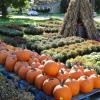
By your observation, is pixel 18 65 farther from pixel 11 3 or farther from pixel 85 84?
pixel 11 3

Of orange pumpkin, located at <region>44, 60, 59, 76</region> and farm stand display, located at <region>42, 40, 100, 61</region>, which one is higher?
orange pumpkin, located at <region>44, 60, 59, 76</region>

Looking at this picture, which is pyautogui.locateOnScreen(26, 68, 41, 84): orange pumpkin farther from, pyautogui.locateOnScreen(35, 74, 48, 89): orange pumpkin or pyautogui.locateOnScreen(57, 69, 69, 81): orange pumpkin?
pyautogui.locateOnScreen(57, 69, 69, 81): orange pumpkin

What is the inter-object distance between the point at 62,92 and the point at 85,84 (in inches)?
27.3

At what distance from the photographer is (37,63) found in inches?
297

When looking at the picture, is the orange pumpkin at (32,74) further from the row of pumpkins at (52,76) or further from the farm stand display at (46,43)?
the farm stand display at (46,43)

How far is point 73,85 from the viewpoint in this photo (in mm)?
6355

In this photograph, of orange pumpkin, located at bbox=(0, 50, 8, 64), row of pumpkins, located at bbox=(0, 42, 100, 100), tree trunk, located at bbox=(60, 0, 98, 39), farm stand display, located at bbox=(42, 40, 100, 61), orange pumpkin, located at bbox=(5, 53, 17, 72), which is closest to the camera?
row of pumpkins, located at bbox=(0, 42, 100, 100)

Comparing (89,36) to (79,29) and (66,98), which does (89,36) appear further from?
(66,98)

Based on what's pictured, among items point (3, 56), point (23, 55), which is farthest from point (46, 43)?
point (23, 55)

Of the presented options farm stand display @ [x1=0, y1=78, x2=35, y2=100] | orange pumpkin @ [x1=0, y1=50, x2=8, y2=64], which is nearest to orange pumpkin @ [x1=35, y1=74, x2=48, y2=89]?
farm stand display @ [x1=0, y1=78, x2=35, y2=100]

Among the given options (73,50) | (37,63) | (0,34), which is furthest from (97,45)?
(0,34)

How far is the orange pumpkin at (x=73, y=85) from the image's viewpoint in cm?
634

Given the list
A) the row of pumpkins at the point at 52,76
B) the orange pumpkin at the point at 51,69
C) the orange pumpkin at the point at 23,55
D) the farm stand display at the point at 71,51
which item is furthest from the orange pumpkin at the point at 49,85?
the farm stand display at the point at 71,51

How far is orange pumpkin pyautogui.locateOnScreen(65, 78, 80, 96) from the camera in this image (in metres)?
6.34
